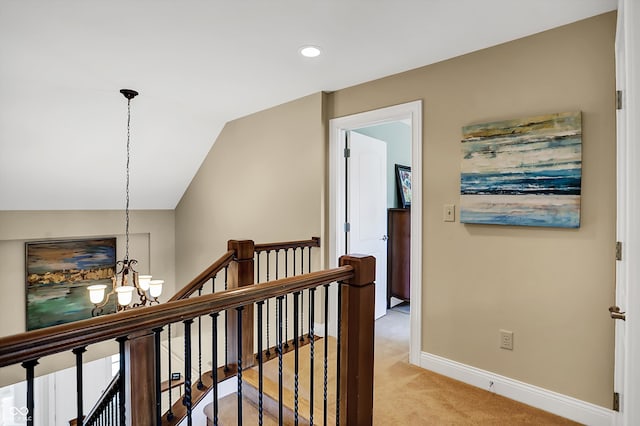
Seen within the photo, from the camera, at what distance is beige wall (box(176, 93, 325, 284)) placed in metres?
3.39

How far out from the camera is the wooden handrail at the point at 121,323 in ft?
2.44

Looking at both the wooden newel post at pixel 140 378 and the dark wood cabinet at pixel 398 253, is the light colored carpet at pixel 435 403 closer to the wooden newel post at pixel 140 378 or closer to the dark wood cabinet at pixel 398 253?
the wooden newel post at pixel 140 378

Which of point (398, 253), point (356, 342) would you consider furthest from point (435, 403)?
point (398, 253)

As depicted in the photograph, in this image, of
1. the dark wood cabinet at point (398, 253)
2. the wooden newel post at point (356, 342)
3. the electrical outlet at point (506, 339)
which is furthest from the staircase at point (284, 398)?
the dark wood cabinet at point (398, 253)

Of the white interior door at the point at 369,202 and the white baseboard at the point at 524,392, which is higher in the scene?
the white interior door at the point at 369,202

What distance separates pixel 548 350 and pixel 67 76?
13.6ft

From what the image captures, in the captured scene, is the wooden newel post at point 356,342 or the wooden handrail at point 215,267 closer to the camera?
the wooden newel post at point 356,342

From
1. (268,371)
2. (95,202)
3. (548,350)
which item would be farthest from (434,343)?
(95,202)

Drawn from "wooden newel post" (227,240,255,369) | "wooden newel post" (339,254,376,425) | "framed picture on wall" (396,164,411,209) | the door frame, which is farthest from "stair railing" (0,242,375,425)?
"framed picture on wall" (396,164,411,209)

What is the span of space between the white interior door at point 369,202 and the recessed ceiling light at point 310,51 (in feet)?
3.27

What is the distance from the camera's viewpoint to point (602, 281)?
196cm

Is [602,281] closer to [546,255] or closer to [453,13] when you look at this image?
[546,255]

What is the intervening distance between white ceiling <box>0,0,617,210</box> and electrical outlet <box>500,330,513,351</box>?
1.93 metres

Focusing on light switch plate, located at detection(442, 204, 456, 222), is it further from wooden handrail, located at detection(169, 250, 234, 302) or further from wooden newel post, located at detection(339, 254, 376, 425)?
wooden handrail, located at detection(169, 250, 234, 302)
